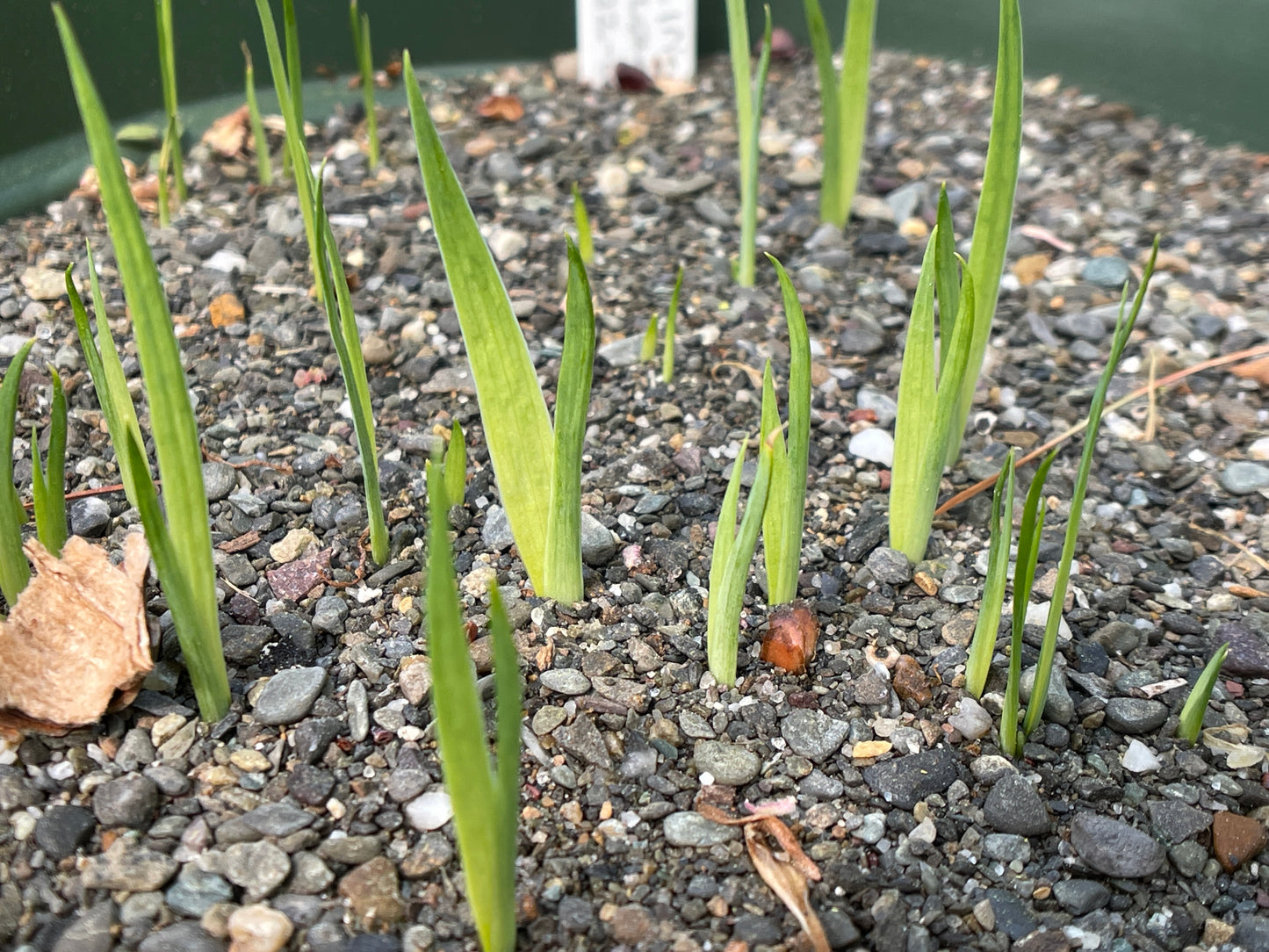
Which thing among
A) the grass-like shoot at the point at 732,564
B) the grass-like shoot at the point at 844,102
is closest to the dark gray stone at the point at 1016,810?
the grass-like shoot at the point at 732,564

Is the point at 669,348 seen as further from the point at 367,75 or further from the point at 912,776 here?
the point at 367,75

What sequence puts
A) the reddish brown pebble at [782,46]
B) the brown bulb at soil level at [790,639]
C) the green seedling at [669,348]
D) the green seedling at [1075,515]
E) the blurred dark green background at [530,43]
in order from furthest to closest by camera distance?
the reddish brown pebble at [782,46]
the blurred dark green background at [530,43]
the green seedling at [669,348]
the brown bulb at soil level at [790,639]
the green seedling at [1075,515]

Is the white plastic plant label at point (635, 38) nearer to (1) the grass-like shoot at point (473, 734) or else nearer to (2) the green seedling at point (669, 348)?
(2) the green seedling at point (669, 348)

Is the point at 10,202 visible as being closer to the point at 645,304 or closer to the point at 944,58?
the point at 645,304

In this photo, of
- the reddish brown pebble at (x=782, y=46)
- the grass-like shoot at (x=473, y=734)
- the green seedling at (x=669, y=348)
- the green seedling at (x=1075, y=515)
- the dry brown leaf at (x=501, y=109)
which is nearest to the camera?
the grass-like shoot at (x=473, y=734)

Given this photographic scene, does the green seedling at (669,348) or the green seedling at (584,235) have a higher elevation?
the green seedling at (584,235)

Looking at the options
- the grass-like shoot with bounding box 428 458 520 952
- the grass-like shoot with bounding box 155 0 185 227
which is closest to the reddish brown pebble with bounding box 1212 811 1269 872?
the grass-like shoot with bounding box 428 458 520 952

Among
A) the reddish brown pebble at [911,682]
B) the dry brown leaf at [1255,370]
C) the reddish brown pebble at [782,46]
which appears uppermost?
the reddish brown pebble at [782,46]
